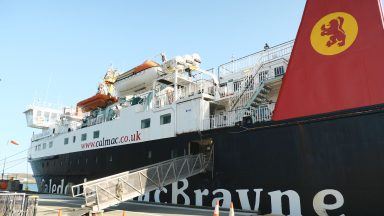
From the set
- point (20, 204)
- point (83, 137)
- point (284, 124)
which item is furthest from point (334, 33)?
point (83, 137)

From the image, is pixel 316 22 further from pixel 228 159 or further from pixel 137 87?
pixel 137 87

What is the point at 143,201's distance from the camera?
20.0 m

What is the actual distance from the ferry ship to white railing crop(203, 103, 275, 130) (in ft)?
0.17

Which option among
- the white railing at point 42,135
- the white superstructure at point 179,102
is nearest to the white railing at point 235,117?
the white superstructure at point 179,102

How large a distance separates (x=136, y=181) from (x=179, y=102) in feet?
19.1

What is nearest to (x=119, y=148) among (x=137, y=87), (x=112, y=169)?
(x=112, y=169)

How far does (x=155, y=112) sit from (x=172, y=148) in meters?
2.93

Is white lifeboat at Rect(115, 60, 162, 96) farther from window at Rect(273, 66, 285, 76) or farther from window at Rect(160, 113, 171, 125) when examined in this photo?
window at Rect(273, 66, 285, 76)

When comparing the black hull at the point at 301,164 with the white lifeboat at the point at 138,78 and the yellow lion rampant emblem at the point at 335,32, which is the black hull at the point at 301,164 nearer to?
the yellow lion rampant emblem at the point at 335,32

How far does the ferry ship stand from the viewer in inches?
466

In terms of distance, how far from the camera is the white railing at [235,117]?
1500cm

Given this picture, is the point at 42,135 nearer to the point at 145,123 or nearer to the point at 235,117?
the point at 145,123

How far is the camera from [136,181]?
15.2m

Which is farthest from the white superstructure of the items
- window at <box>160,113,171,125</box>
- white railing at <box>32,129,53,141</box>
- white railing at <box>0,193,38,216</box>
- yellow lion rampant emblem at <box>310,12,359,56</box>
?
white railing at <box>0,193,38,216</box>
